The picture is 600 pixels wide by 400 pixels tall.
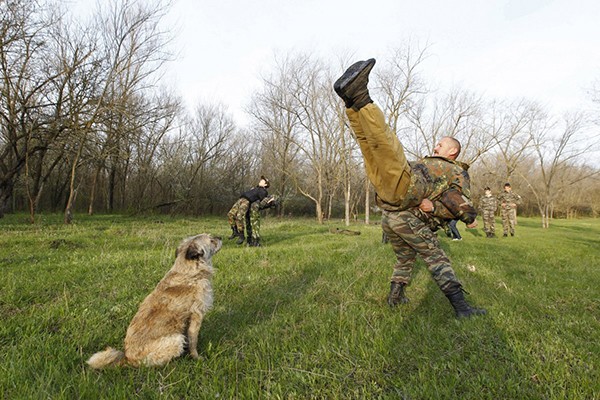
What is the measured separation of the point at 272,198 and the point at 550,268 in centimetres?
837

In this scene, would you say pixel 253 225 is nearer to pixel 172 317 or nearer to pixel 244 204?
pixel 244 204

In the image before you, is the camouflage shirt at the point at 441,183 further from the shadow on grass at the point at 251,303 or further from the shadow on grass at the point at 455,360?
the shadow on grass at the point at 251,303

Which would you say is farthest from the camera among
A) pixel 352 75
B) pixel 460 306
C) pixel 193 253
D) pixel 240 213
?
pixel 240 213

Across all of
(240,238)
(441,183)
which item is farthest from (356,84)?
(240,238)

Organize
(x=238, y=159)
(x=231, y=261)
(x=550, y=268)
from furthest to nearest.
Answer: (x=238, y=159), (x=550, y=268), (x=231, y=261)

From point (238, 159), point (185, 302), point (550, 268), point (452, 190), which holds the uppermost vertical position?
point (238, 159)

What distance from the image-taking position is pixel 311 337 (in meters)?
3.24

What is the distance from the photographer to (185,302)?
296 cm

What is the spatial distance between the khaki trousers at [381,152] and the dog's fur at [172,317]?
6.66ft

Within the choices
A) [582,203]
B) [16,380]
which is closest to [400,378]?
[16,380]

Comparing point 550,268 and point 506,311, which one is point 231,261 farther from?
point 550,268

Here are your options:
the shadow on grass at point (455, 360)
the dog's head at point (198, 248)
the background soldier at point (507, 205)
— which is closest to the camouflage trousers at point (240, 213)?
the dog's head at point (198, 248)

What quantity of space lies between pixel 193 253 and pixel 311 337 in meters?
1.55

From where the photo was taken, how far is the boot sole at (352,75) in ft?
7.82
